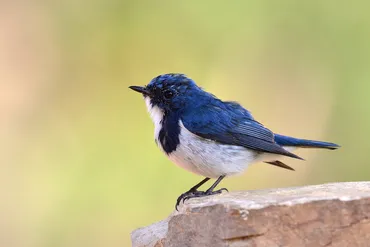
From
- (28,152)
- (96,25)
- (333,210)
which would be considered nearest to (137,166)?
(28,152)

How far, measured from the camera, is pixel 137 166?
6227 mm

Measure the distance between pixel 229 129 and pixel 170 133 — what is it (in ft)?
1.16

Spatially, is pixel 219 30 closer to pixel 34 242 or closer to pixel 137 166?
pixel 137 166

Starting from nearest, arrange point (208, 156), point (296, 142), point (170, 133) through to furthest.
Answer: point (208, 156) < point (170, 133) < point (296, 142)

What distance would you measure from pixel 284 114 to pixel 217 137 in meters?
2.36

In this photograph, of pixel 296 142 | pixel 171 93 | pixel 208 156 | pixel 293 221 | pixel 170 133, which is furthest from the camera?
pixel 296 142

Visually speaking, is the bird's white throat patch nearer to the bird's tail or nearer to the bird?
the bird

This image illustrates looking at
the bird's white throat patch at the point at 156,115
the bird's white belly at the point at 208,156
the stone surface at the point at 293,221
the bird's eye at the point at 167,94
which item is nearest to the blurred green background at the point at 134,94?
the bird's white throat patch at the point at 156,115

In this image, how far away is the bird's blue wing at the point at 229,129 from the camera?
4418 mm

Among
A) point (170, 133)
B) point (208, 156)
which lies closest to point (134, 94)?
point (170, 133)

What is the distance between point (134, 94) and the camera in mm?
6668

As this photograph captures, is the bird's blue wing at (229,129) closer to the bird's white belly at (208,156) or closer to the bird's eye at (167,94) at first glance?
the bird's white belly at (208,156)

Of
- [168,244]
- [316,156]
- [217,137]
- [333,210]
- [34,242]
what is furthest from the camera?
[316,156]

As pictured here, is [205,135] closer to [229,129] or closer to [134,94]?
[229,129]
